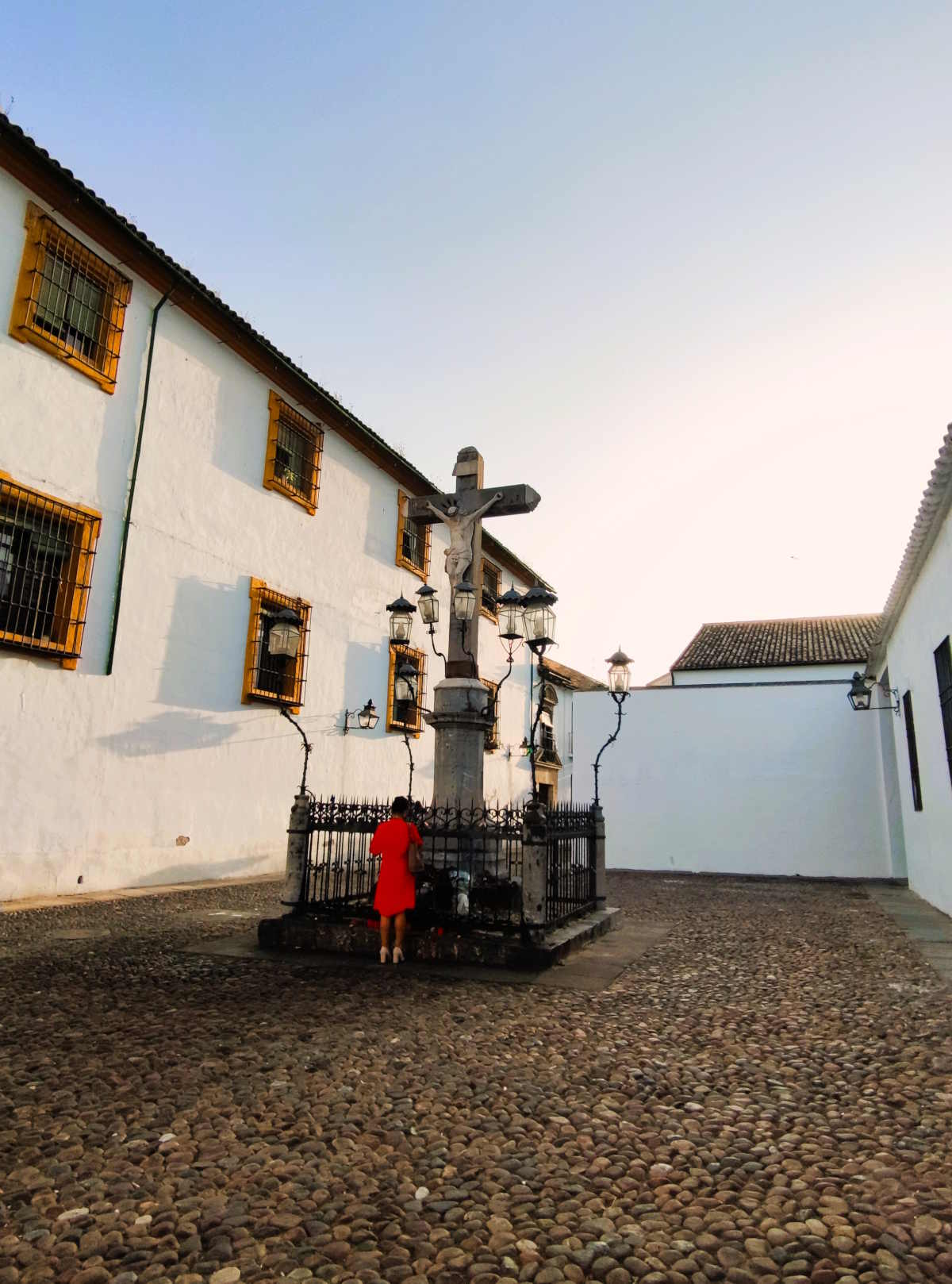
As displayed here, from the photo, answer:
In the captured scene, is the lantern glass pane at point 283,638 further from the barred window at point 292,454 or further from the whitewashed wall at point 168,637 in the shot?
the barred window at point 292,454

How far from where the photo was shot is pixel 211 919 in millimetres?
8320

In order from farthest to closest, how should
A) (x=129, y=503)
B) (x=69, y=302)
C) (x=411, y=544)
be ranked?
(x=411, y=544), (x=129, y=503), (x=69, y=302)

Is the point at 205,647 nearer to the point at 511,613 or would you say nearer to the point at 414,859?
the point at 511,613

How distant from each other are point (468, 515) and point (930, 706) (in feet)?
20.8

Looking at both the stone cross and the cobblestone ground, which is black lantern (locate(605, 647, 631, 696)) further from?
the cobblestone ground

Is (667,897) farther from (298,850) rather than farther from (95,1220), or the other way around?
(95,1220)

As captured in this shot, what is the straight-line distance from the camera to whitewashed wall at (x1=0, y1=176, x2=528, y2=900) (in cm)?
Answer: 935

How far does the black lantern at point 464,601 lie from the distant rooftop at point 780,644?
74.2 ft

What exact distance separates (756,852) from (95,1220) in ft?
55.3

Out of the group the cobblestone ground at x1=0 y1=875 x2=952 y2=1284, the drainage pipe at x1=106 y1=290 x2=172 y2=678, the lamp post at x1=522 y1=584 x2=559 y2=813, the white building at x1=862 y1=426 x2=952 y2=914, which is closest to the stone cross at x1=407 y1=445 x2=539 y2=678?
the lamp post at x1=522 y1=584 x2=559 y2=813

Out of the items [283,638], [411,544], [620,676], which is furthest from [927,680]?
[411,544]

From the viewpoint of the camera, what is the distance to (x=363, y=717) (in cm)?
1536

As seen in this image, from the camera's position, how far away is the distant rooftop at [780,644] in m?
27.7

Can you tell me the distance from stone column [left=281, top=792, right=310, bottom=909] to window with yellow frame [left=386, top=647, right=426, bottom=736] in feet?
29.8
